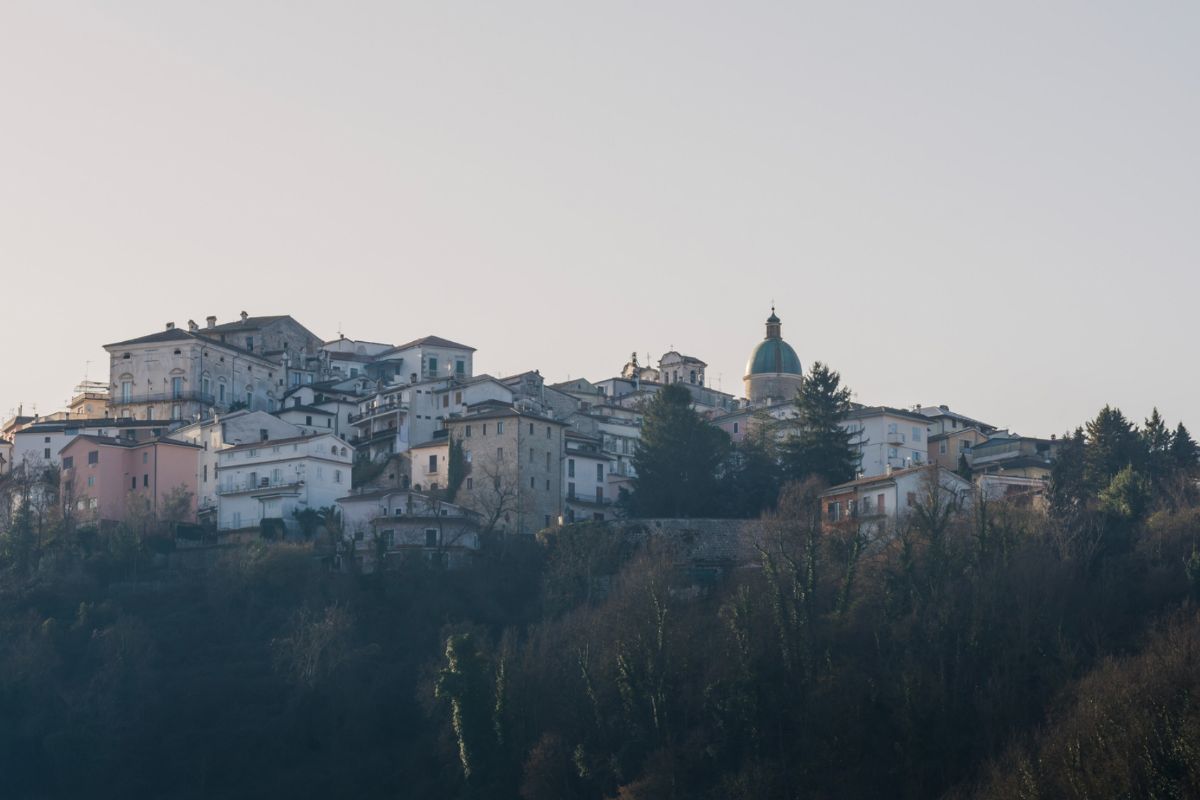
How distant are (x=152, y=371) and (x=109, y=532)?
1699 cm

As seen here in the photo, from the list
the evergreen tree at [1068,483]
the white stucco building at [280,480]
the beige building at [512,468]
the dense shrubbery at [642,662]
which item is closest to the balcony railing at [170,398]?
the white stucco building at [280,480]

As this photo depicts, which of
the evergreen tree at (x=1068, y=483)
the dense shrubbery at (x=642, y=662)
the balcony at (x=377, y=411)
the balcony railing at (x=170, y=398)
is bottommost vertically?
the dense shrubbery at (x=642, y=662)

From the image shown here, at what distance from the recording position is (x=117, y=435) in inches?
3792

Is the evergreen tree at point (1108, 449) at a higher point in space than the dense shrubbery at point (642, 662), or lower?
higher

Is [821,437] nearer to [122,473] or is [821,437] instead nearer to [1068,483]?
[1068,483]

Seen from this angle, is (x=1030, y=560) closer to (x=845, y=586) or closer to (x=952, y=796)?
(x=845, y=586)

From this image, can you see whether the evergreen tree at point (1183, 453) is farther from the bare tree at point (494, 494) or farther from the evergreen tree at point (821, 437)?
the bare tree at point (494, 494)

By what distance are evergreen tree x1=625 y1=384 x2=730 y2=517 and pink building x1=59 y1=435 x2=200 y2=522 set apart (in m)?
18.6

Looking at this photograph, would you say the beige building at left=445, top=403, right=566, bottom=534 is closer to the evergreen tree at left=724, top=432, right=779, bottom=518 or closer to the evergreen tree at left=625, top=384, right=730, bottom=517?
the evergreen tree at left=625, top=384, right=730, bottom=517

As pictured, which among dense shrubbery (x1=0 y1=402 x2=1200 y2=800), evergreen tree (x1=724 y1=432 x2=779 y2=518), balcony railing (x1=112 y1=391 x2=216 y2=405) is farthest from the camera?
balcony railing (x1=112 y1=391 x2=216 y2=405)

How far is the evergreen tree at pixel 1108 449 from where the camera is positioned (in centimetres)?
8175

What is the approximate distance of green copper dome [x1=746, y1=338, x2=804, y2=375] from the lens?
4569 inches

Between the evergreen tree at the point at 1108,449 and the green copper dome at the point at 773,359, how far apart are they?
32.5 meters

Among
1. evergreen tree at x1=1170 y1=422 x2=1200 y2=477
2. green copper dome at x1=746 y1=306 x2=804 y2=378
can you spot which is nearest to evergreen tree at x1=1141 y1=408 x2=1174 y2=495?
evergreen tree at x1=1170 y1=422 x2=1200 y2=477
